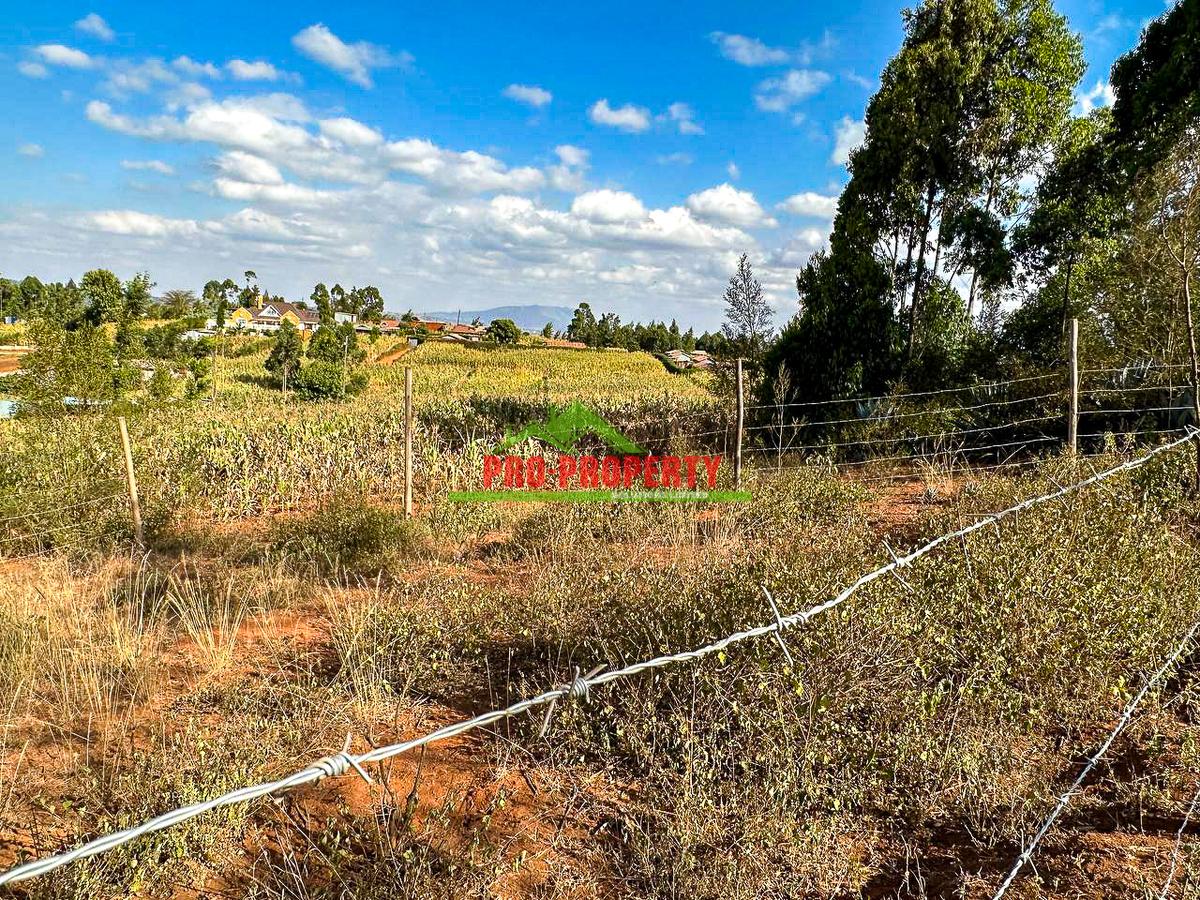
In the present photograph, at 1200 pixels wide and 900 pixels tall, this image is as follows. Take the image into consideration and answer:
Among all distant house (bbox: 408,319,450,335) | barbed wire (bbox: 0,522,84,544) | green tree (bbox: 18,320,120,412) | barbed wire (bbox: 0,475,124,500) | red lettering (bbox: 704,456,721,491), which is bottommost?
barbed wire (bbox: 0,522,84,544)

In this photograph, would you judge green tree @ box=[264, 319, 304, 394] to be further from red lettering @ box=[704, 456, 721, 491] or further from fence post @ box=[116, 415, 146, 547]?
red lettering @ box=[704, 456, 721, 491]

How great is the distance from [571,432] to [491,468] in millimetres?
2853

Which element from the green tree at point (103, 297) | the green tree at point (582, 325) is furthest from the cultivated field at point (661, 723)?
the green tree at point (582, 325)

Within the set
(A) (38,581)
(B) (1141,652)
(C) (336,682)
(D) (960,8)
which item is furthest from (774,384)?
(A) (38,581)

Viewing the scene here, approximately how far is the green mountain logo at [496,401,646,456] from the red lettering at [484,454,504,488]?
67cm

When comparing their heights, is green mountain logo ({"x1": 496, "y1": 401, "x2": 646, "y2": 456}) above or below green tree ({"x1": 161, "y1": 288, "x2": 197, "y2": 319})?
below

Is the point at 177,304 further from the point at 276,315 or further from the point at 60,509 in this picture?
the point at 276,315

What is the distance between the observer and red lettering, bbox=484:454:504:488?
8.71 metres

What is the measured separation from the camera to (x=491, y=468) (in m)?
8.84

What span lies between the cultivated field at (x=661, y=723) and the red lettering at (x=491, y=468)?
3.96 m

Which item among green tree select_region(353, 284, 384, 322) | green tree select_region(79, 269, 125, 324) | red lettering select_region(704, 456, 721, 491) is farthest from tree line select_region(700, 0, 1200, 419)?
green tree select_region(353, 284, 384, 322)

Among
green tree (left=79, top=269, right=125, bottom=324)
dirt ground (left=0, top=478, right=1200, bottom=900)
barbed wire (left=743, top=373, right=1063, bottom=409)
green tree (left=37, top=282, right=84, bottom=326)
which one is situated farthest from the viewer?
green tree (left=79, top=269, right=125, bottom=324)

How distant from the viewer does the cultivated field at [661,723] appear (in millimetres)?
2229

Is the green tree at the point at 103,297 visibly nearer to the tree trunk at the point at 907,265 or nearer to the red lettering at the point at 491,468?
the red lettering at the point at 491,468
